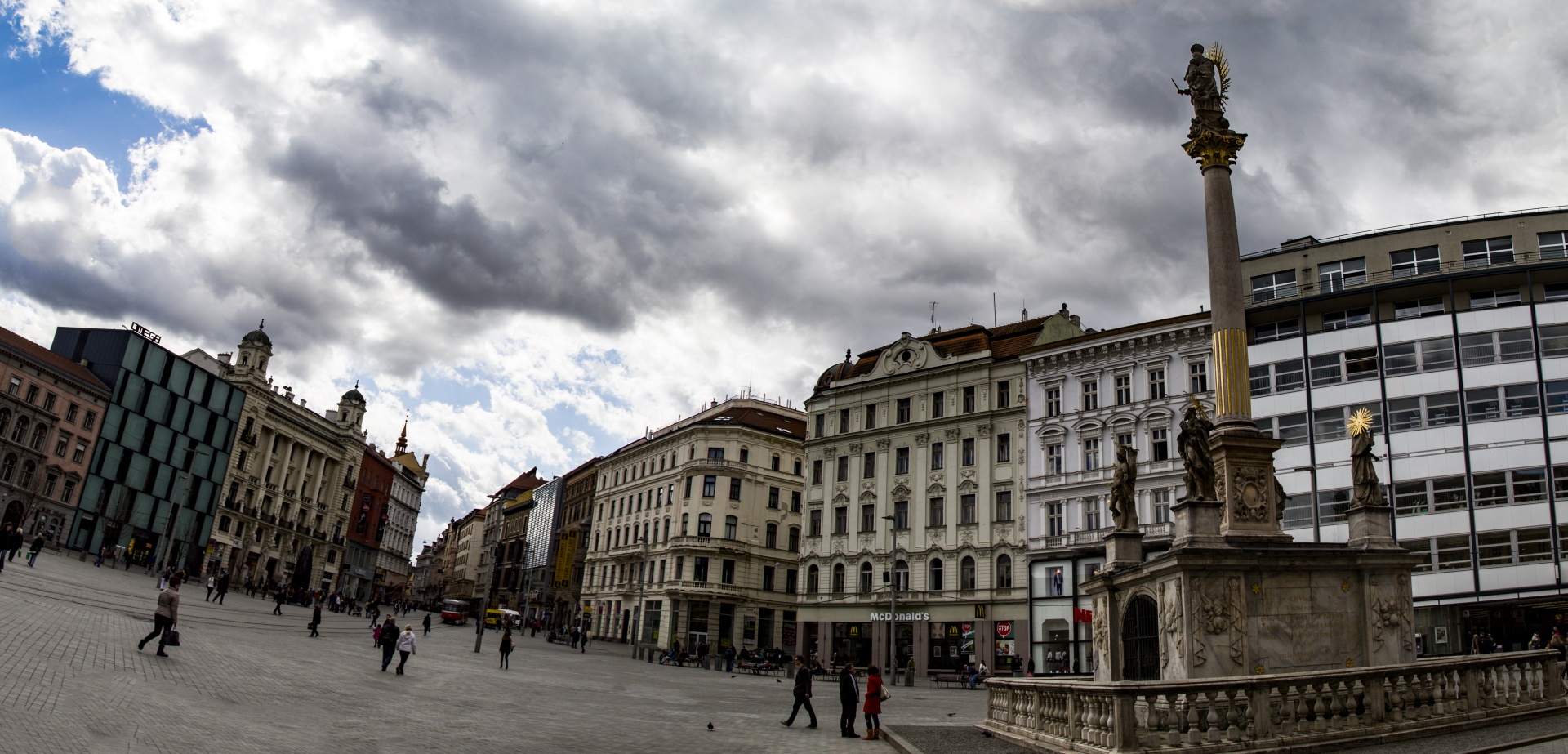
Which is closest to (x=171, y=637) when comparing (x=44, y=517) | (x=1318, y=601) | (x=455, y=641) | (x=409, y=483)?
(x=1318, y=601)

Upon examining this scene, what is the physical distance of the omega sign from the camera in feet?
171

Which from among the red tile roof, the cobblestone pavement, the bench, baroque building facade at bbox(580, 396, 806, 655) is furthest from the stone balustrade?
the red tile roof

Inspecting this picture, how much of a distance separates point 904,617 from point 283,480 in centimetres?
7403

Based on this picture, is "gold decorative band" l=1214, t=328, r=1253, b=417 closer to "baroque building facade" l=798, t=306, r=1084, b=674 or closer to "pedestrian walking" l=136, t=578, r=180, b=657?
"pedestrian walking" l=136, t=578, r=180, b=657

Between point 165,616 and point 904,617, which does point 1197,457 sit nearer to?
point 165,616

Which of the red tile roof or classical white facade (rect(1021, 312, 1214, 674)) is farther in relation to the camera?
the red tile roof

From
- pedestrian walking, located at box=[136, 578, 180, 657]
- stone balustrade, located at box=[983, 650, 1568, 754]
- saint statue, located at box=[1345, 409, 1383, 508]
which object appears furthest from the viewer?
saint statue, located at box=[1345, 409, 1383, 508]

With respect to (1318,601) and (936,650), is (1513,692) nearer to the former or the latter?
(1318,601)

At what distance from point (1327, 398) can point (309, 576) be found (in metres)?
97.8

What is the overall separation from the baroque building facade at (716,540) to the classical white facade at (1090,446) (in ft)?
76.5

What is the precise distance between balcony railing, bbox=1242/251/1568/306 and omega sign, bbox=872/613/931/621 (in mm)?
22062

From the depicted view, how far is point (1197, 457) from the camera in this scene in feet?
66.5

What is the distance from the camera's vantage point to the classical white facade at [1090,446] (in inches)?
1783

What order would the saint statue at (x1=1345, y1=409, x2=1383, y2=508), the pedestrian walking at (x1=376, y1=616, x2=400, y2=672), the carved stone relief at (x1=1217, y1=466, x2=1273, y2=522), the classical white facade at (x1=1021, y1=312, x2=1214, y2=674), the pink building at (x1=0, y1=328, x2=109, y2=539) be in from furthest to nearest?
the pink building at (x1=0, y1=328, x2=109, y2=539) → the classical white facade at (x1=1021, y1=312, x2=1214, y2=674) → the pedestrian walking at (x1=376, y1=616, x2=400, y2=672) → the carved stone relief at (x1=1217, y1=466, x2=1273, y2=522) → the saint statue at (x1=1345, y1=409, x2=1383, y2=508)
